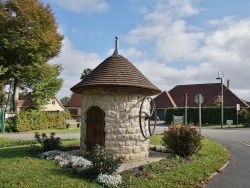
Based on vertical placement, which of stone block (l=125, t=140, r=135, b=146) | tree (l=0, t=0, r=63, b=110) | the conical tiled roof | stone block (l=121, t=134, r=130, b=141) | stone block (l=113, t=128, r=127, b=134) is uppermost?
tree (l=0, t=0, r=63, b=110)

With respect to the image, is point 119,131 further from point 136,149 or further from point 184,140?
point 184,140

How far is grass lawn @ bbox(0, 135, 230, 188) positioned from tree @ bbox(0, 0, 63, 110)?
21954mm

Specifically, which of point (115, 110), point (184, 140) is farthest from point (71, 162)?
point (184, 140)

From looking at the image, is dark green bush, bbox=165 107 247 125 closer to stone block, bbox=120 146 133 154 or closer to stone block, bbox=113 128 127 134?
stone block, bbox=120 146 133 154

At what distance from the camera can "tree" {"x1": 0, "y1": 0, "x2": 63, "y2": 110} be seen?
30.6m

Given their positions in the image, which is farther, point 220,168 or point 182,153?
point 182,153

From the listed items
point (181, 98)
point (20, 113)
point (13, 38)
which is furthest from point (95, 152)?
point (181, 98)

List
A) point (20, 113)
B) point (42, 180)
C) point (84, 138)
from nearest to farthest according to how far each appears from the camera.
A: point (42, 180)
point (84, 138)
point (20, 113)

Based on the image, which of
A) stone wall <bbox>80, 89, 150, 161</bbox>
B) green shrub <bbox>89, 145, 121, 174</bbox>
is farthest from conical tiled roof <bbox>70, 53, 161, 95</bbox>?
green shrub <bbox>89, 145, 121, 174</bbox>

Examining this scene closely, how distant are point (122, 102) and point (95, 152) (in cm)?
321

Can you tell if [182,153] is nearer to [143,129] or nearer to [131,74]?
[143,129]

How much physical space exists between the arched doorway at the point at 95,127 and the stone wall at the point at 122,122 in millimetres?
294

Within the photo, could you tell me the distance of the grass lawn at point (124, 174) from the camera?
24.8 ft

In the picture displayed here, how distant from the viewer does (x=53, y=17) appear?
35125 mm
